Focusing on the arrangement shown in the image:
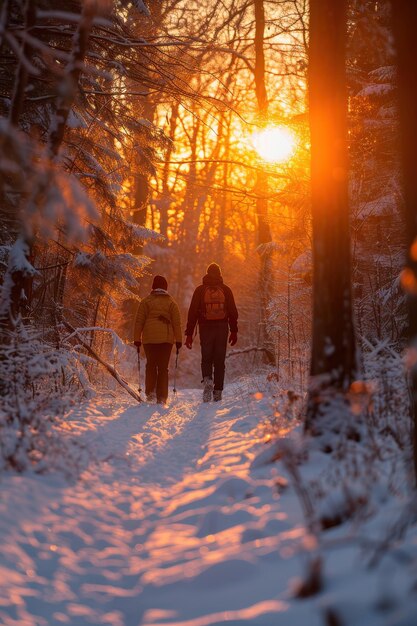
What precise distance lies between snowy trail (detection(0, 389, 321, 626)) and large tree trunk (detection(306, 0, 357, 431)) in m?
1.12

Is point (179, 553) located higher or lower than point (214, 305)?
lower

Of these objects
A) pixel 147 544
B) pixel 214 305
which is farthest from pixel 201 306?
pixel 147 544

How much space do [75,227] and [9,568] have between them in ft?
6.73

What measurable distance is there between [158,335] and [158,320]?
278mm

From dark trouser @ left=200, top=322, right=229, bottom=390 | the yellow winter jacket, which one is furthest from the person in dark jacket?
the yellow winter jacket

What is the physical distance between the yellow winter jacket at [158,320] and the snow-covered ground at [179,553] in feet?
14.4

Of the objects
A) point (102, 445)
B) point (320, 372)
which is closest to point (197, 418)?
point (102, 445)

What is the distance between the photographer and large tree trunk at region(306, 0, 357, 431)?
470 centimetres

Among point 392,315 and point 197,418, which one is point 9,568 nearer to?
point 197,418

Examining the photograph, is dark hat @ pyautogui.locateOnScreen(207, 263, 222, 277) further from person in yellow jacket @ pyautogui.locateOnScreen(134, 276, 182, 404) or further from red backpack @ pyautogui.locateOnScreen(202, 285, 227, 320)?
person in yellow jacket @ pyautogui.locateOnScreen(134, 276, 182, 404)

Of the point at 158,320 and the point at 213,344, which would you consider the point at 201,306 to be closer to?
the point at 213,344

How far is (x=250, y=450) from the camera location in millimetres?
5586

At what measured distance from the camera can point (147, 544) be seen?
3570 millimetres

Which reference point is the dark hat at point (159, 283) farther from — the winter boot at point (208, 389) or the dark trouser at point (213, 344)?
the winter boot at point (208, 389)
